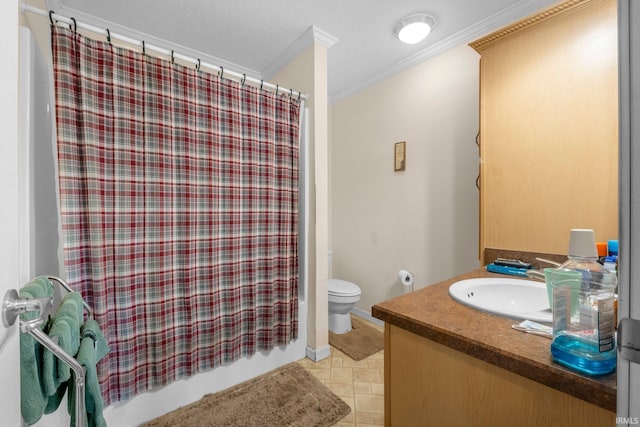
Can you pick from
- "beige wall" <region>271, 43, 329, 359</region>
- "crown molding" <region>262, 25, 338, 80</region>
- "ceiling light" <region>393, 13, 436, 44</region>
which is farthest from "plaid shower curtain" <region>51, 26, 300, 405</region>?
"ceiling light" <region>393, 13, 436, 44</region>

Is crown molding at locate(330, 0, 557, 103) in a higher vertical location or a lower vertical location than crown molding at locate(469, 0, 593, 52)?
higher

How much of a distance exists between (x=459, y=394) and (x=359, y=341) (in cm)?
159

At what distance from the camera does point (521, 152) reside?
1.33 m

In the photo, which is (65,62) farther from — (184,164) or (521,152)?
(521,152)

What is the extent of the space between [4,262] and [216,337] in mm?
1333

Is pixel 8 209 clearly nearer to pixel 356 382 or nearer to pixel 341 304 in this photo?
pixel 356 382

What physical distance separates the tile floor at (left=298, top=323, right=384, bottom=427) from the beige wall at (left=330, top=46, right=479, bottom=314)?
70 cm

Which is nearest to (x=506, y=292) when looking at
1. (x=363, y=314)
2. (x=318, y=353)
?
(x=318, y=353)

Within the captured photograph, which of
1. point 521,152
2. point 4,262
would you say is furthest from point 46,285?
point 521,152

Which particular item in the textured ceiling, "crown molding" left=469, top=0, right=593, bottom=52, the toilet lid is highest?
the textured ceiling

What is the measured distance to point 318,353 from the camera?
1957 millimetres

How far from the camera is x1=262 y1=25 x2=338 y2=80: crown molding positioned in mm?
1877

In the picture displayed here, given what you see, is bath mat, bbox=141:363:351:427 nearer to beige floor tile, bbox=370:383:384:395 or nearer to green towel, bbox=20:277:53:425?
beige floor tile, bbox=370:383:384:395

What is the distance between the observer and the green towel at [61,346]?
0.60m
